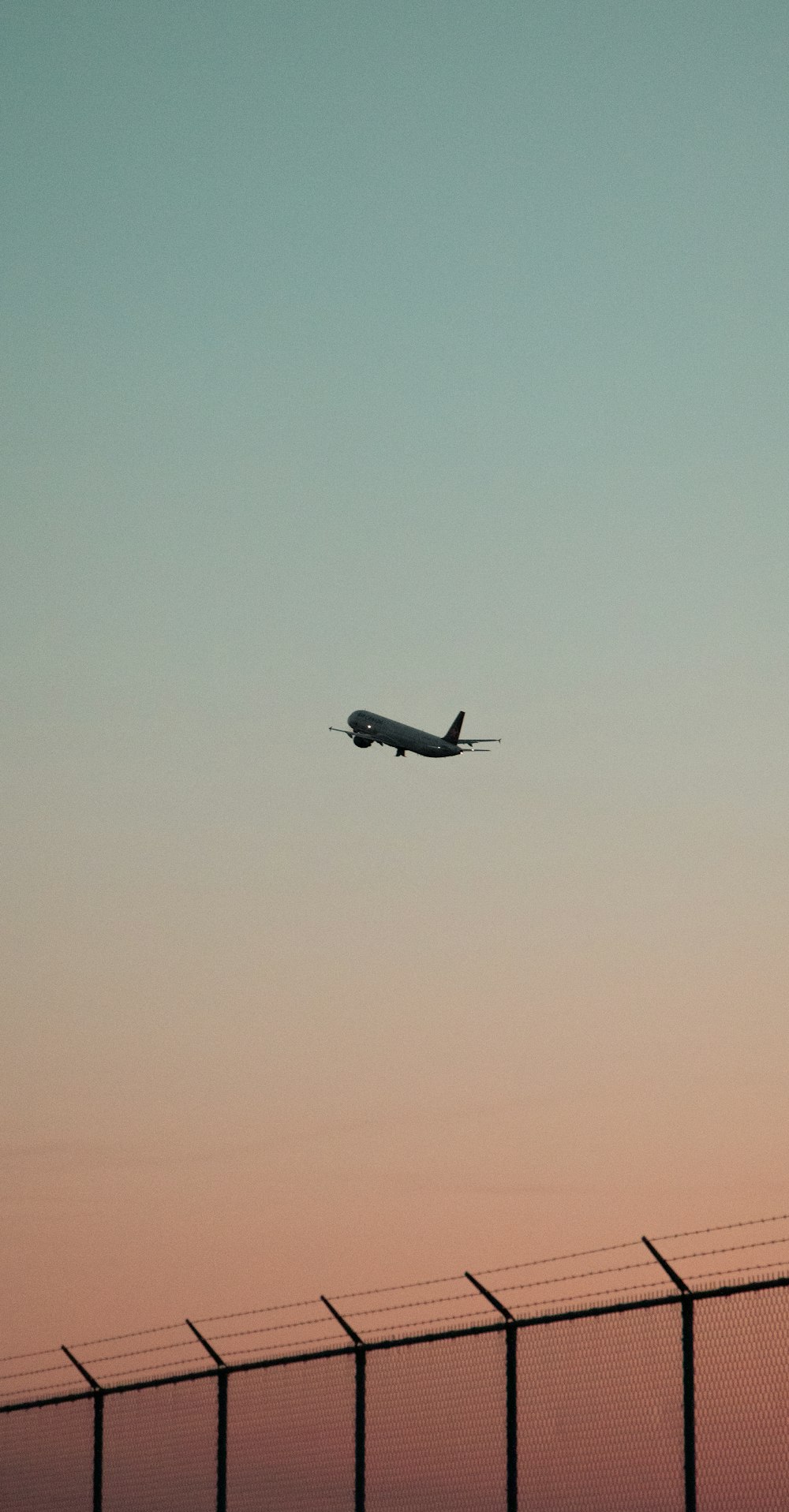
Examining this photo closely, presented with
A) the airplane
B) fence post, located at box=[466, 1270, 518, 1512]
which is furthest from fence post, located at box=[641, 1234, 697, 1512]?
the airplane

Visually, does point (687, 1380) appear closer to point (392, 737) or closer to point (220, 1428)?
point (220, 1428)

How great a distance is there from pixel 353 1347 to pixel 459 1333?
1.87 meters

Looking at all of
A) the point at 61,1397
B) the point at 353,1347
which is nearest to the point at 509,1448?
the point at 353,1347

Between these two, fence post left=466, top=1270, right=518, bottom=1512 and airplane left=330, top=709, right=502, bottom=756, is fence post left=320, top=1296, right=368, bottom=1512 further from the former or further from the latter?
airplane left=330, top=709, right=502, bottom=756

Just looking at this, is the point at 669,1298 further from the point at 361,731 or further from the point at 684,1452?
the point at 361,731

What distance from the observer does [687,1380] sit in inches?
832

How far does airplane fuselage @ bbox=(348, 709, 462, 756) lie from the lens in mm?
98375

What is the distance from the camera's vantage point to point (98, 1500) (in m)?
29.0

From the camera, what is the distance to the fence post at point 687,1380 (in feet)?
67.8

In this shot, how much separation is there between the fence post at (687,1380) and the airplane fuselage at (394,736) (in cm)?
7580

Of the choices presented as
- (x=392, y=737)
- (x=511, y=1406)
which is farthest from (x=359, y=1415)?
(x=392, y=737)

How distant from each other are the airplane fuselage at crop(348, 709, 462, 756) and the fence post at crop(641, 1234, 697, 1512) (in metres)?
75.8

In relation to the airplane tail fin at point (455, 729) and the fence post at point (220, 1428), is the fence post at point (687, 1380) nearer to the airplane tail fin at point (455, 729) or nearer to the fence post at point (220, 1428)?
the fence post at point (220, 1428)

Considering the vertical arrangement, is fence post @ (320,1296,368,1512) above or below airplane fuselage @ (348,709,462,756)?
below
